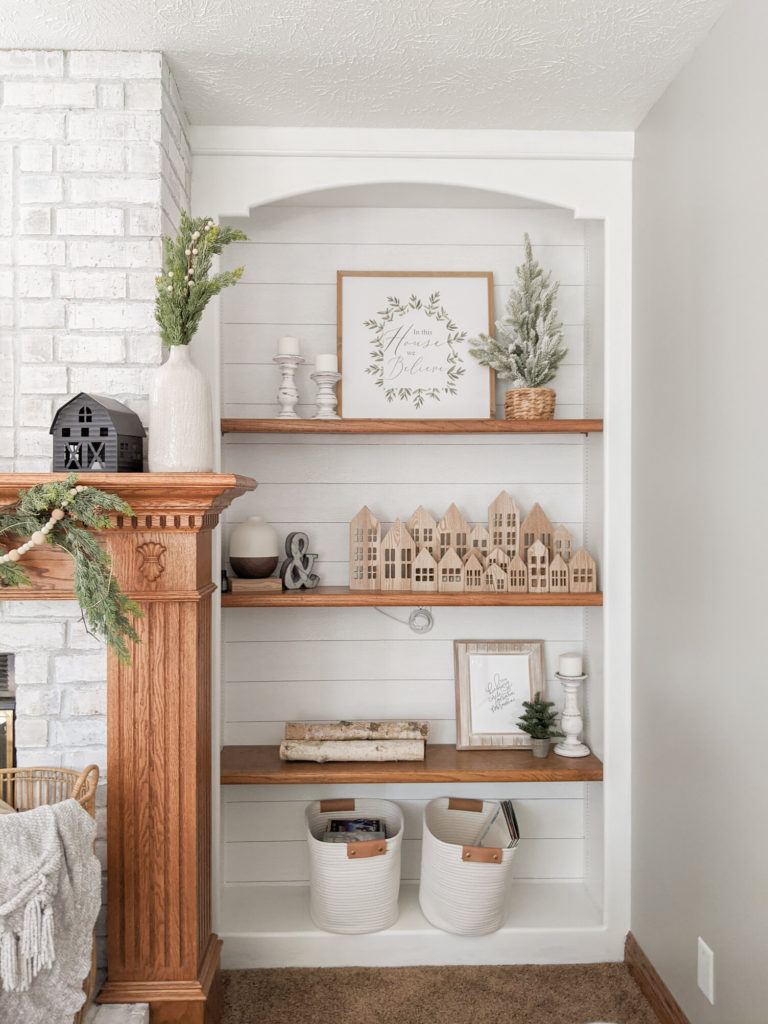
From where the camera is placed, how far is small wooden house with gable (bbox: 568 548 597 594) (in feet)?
8.41

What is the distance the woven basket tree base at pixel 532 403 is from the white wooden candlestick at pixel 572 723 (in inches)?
32.9

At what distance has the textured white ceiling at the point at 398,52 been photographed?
1.89 meters

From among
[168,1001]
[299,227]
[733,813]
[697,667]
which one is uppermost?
[299,227]

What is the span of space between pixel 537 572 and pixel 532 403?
527 millimetres

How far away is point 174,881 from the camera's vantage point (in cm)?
203

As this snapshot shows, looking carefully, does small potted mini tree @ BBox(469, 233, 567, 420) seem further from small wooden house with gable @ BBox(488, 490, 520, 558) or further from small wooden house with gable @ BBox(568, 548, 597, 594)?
small wooden house with gable @ BBox(568, 548, 597, 594)

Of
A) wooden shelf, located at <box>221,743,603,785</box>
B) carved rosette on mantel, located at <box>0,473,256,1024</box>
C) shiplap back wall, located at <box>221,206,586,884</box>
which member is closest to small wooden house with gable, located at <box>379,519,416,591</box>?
shiplap back wall, located at <box>221,206,586,884</box>

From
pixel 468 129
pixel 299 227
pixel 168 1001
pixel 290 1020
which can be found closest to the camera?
pixel 168 1001

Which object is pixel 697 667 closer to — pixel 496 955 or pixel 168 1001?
pixel 496 955

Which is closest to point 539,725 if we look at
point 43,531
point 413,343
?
point 413,343

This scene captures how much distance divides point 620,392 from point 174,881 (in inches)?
72.8

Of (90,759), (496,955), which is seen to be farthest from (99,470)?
(496,955)

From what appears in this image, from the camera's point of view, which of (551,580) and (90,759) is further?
(551,580)

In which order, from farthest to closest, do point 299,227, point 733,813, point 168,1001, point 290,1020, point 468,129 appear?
point 299,227 → point 468,129 → point 290,1020 → point 168,1001 → point 733,813
